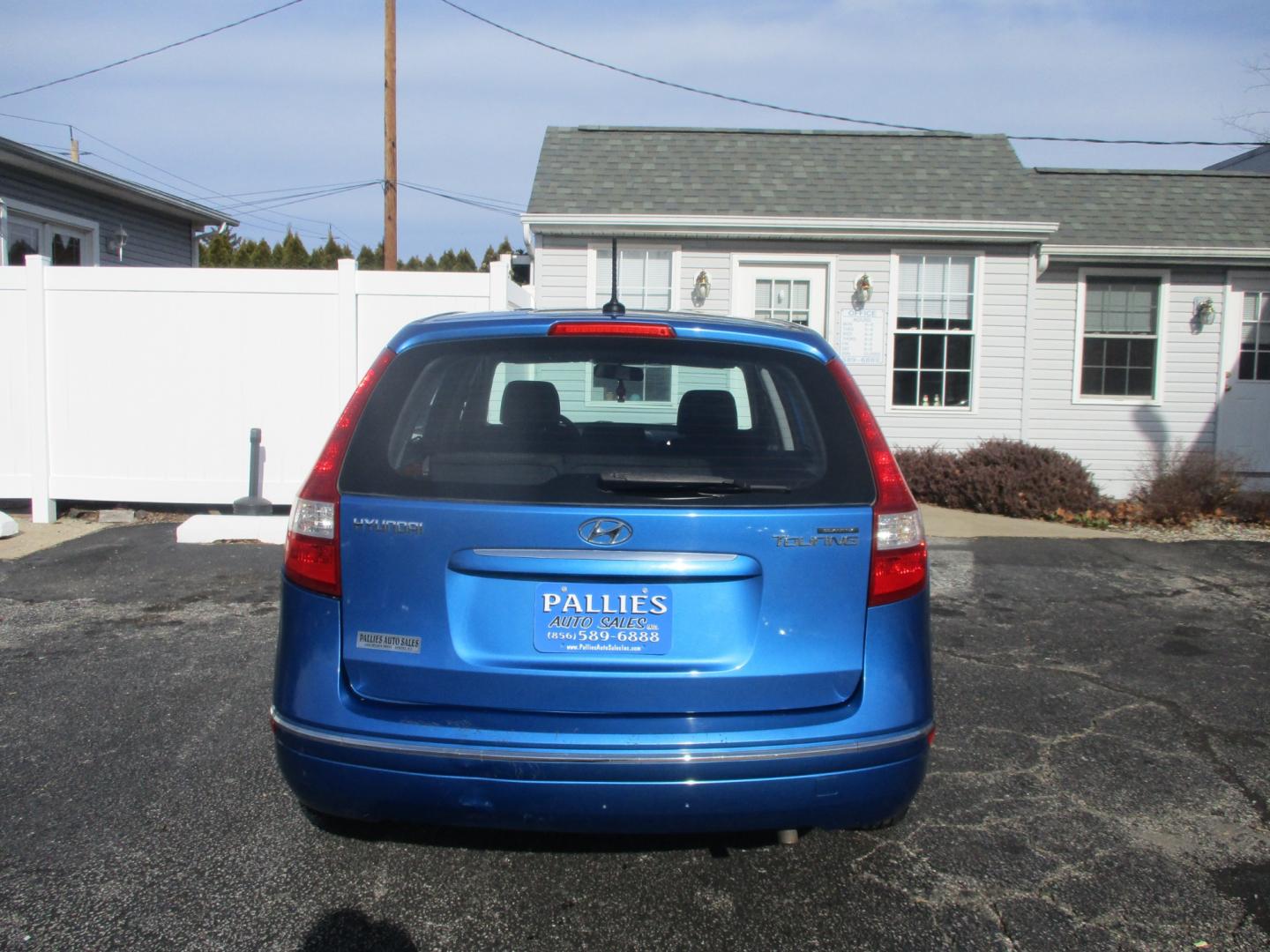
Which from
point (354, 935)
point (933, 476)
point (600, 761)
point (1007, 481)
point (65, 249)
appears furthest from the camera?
point (65, 249)

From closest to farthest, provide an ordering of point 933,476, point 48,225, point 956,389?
1. point 933,476
2. point 956,389
3. point 48,225

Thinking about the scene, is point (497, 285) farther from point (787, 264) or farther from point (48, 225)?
point (48, 225)

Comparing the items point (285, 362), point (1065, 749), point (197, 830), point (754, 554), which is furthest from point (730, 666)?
point (285, 362)

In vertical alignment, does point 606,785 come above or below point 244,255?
below

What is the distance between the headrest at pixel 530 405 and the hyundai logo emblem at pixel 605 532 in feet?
1.49

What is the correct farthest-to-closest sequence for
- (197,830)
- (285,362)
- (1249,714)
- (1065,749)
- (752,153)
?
(752,153) → (285,362) → (1249,714) → (1065,749) → (197,830)

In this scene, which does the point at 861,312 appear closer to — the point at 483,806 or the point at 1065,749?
the point at 1065,749

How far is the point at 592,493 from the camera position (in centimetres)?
260

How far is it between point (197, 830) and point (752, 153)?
1098 cm

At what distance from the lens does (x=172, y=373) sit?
883cm

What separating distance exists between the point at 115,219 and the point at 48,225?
1566mm

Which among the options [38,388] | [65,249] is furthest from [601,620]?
[65,249]

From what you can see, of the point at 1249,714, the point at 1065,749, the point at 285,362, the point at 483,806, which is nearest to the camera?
the point at 483,806

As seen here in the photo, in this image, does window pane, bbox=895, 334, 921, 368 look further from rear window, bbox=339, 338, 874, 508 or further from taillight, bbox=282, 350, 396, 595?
taillight, bbox=282, 350, 396, 595
